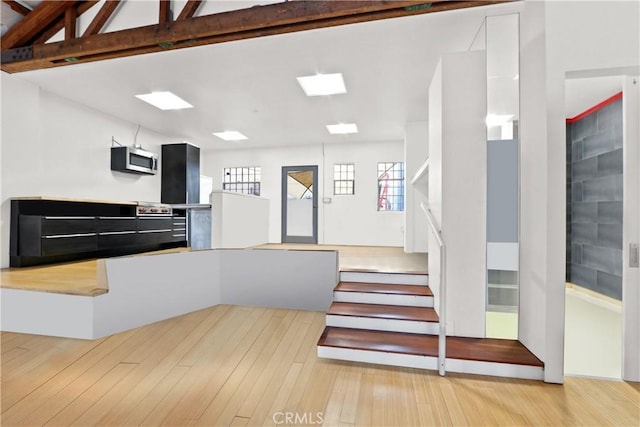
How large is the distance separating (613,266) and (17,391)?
251 inches

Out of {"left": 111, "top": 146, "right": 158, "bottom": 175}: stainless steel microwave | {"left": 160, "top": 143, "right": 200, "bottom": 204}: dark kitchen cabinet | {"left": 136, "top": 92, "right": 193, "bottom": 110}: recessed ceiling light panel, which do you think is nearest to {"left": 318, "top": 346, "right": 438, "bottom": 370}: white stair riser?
{"left": 136, "top": 92, "right": 193, "bottom": 110}: recessed ceiling light panel

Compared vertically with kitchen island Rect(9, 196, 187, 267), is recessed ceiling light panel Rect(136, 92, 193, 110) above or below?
above

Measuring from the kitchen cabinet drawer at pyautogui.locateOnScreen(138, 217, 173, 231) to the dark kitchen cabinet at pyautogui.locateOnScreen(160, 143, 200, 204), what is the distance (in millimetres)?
768

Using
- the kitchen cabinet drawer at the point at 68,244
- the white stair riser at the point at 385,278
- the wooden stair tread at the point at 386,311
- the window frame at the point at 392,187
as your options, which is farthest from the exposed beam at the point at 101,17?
the window frame at the point at 392,187

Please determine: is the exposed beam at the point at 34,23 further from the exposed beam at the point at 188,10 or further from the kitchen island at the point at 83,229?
the kitchen island at the point at 83,229

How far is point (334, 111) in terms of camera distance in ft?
17.1

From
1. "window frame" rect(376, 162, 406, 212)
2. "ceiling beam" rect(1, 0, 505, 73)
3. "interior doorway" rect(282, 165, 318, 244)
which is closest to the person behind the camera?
"ceiling beam" rect(1, 0, 505, 73)

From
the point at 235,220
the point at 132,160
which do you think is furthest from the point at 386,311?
the point at 132,160

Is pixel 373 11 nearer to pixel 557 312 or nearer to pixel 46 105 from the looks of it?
pixel 557 312

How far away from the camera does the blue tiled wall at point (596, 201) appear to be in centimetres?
401

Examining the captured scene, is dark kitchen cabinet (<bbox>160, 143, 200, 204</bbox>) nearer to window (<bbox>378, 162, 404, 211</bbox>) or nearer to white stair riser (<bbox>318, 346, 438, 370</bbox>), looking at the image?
window (<bbox>378, 162, 404, 211</bbox>)

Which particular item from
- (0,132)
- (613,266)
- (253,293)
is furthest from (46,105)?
(613,266)

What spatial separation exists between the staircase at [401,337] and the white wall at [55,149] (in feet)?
15.3

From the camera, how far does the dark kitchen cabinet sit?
22.2ft
